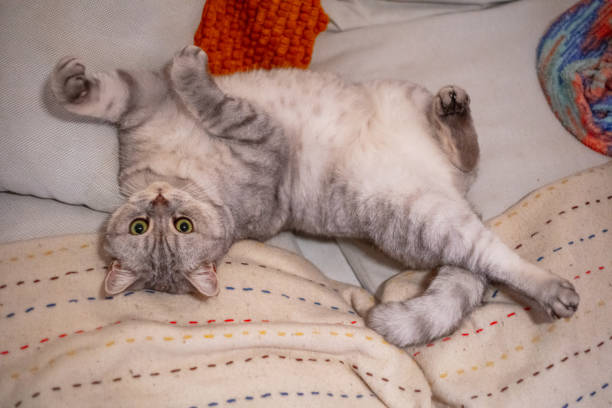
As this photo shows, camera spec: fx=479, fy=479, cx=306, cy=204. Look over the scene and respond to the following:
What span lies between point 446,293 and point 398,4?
1.22 metres

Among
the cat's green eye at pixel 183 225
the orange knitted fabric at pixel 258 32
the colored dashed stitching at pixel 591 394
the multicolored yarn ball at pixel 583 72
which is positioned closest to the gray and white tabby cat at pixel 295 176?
the cat's green eye at pixel 183 225

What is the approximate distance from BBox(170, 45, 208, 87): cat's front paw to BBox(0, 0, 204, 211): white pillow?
0.19 meters

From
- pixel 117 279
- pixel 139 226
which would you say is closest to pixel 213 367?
pixel 117 279

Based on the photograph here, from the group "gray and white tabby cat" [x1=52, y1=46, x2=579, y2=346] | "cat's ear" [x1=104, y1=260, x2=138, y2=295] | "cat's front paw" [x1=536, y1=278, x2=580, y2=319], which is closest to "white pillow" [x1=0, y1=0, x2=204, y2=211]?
"gray and white tabby cat" [x1=52, y1=46, x2=579, y2=346]

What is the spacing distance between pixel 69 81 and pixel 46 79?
154 mm

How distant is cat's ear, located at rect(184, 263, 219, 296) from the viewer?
4.82ft

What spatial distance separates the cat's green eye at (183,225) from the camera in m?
1.56

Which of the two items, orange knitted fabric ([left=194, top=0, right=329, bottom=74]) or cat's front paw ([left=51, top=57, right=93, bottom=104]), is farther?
orange knitted fabric ([left=194, top=0, right=329, bottom=74])

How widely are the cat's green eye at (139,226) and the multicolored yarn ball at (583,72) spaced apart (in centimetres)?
166

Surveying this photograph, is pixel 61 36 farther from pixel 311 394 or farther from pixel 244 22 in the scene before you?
pixel 311 394

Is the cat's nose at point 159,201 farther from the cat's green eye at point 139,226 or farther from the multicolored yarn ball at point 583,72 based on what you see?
the multicolored yarn ball at point 583,72

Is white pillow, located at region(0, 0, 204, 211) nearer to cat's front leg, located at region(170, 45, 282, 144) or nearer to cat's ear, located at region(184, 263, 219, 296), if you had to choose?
cat's front leg, located at region(170, 45, 282, 144)

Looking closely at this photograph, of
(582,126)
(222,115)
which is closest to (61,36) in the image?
(222,115)

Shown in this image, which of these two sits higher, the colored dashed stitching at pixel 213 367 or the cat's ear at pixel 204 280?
the cat's ear at pixel 204 280
